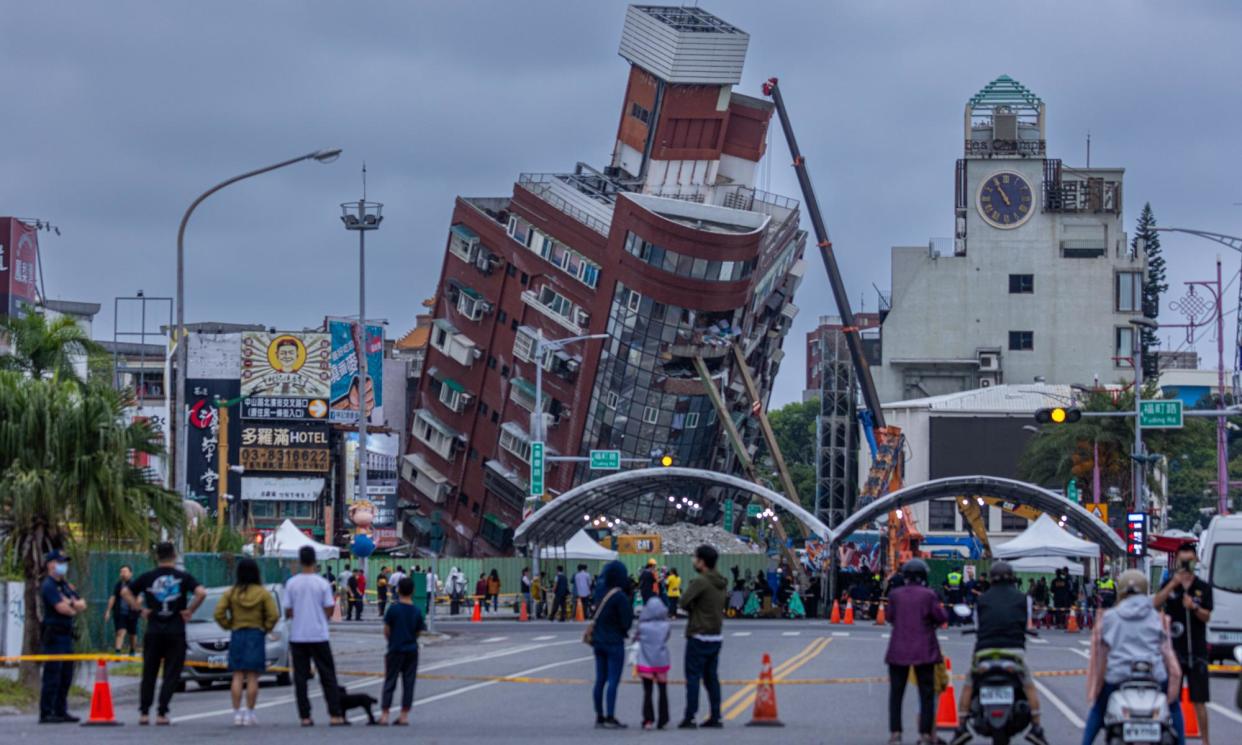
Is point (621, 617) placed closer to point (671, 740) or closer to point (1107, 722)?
point (671, 740)

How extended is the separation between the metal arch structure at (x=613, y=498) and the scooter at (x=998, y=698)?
40.4 metres

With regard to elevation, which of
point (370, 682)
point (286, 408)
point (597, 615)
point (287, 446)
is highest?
point (286, 408)

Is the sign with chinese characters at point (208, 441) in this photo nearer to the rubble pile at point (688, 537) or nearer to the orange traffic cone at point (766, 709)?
the rubble pile at point (688, 537)

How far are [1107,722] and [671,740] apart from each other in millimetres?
4115

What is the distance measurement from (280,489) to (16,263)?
2730 centimetres

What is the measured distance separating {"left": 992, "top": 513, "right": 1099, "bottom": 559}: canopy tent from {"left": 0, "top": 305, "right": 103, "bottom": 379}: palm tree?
1241 inches

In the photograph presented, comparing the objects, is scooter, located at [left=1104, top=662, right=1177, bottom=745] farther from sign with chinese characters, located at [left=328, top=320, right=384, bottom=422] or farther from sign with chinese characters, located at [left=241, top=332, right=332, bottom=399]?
sign with chinese characters, located at [left=241, top=332, right=332, bottom=399]

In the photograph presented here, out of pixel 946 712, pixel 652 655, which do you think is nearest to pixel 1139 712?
pixel 946 712

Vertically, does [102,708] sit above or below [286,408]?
below

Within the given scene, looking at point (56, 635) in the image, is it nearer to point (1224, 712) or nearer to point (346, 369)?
point (1224, 712)

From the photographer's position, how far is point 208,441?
10306cm

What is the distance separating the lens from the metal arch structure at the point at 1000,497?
186ft

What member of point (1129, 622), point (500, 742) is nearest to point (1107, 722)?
point (1129, 622)

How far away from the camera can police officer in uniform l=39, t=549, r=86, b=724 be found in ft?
63.6
